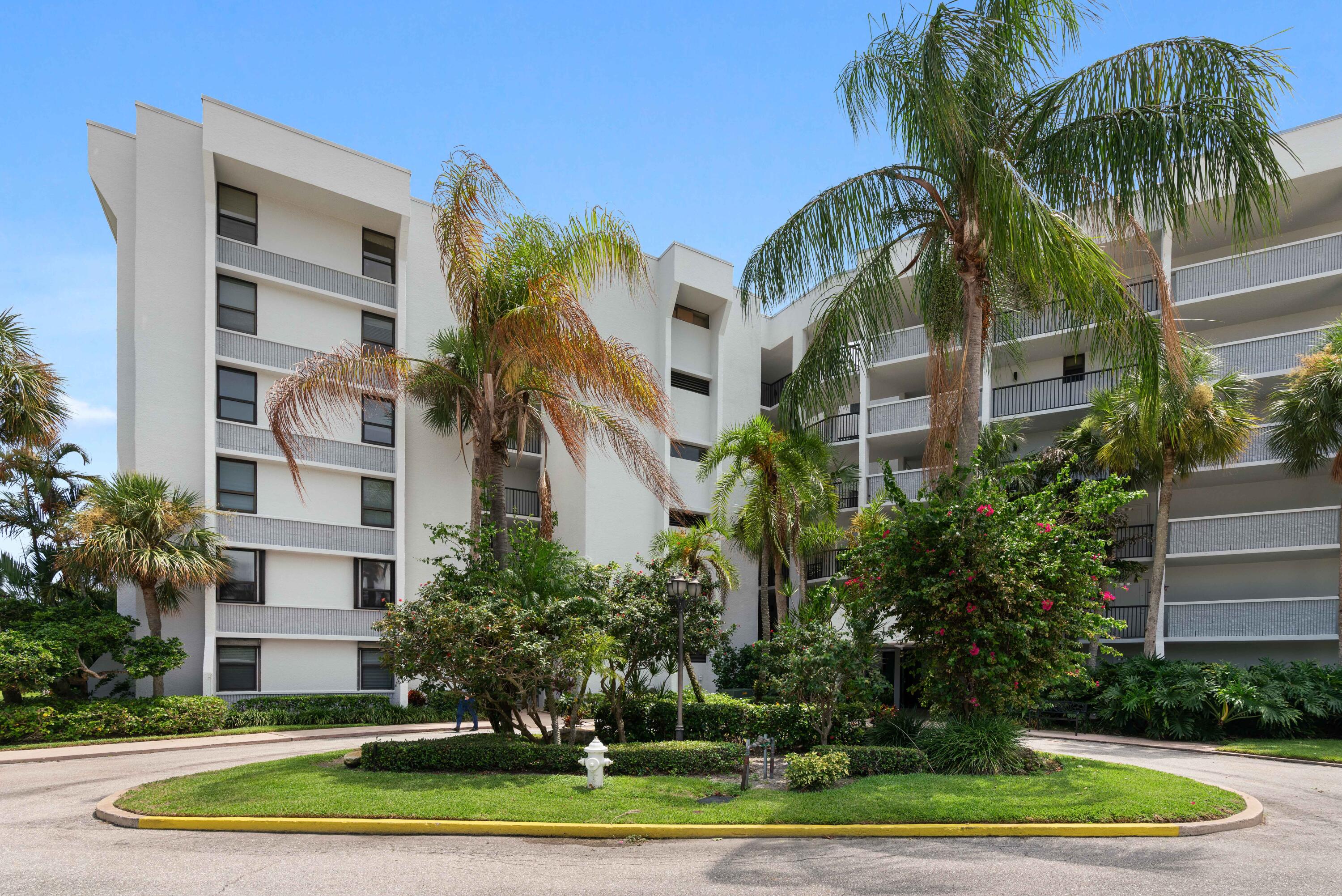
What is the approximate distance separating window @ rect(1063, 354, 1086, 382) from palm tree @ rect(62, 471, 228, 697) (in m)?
25.4

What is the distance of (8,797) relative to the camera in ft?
38.9

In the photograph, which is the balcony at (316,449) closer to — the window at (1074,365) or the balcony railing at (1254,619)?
the window at (1074,365)

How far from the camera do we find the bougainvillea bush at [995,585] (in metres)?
11.8

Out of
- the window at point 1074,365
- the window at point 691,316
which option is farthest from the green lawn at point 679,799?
the window at point 691,316

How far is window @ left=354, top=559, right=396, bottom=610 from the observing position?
2675cm

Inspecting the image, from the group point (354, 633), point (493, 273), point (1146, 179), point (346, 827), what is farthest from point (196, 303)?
point (1146, 179)

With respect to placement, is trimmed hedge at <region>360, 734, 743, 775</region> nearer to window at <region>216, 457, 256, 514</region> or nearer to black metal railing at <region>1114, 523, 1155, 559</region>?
window at <region>216, 457, 256, 514</region>

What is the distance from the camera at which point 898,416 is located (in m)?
30.2

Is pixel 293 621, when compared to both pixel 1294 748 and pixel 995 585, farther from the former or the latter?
pixel 1294 748

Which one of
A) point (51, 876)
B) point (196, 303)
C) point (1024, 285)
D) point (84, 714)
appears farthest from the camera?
point (196, 303)

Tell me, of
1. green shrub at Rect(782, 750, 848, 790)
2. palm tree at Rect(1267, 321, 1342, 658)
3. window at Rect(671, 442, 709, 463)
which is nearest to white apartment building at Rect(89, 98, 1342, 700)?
palm tree at Rect(1267, 321, 1342, 658)

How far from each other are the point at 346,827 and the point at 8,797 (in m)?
6.51

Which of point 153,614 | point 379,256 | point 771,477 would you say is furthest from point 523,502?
point 153,614

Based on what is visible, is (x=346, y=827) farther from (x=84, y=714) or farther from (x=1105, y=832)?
(x=84, y=714)
